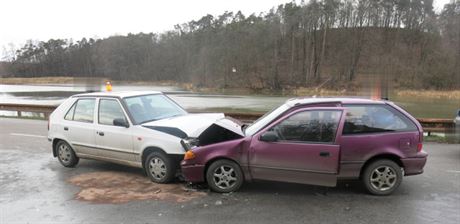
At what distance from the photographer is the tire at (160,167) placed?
6.34 meters

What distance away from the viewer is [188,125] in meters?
6.77

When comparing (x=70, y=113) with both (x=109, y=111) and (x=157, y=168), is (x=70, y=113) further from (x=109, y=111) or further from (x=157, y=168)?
(x=157, y=168)

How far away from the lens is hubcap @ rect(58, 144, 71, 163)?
7.77 meters

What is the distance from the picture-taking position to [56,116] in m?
7.92

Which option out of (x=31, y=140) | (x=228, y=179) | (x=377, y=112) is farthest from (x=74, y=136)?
(x=377, y=112)

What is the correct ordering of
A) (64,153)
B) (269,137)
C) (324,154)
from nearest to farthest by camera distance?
(324,154) < (269,137) < (64,153)

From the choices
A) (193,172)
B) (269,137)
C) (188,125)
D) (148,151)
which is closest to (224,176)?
(193,172)

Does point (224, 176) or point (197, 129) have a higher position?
point (197, 129)

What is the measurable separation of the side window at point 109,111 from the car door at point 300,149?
2.89 m

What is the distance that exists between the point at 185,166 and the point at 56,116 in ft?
12.3

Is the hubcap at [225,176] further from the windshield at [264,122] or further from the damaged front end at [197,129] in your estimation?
the windshield at [264,122]

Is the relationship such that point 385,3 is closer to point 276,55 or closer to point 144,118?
point 276,55

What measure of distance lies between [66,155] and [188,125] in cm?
303

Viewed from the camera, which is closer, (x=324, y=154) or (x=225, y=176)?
(x=324, y=154)
